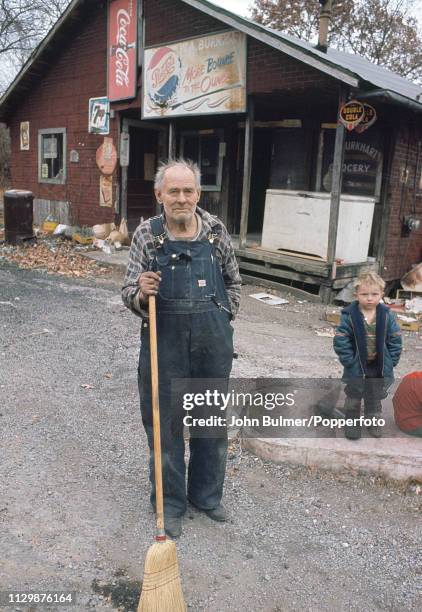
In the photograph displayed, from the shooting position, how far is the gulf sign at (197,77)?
31.7 feet

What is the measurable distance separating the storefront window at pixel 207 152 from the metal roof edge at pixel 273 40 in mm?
3205

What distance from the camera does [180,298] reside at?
276 centimetres

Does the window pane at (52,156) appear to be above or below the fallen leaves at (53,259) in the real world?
above

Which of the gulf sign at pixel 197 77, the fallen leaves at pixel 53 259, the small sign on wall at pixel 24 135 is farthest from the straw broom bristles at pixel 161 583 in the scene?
the small sign on wall at pixel 24 135

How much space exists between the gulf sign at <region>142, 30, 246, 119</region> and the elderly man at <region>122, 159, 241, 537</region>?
24.3 ft

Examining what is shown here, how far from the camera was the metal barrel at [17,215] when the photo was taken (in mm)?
12008

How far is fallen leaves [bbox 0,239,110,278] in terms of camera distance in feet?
34.6

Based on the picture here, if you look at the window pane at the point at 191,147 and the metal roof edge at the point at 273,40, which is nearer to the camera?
the metal roof edge at the point at 273,40

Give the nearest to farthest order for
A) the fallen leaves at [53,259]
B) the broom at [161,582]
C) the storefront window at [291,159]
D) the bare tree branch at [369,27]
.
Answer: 1. the broom at [161,582]
2. the fallen leaves at [53,259]
3. the storefront window at [291,159]
4. the bare tree branch at [369,27]

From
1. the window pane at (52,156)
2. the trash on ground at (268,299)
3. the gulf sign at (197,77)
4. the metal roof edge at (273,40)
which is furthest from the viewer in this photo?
the window pane at (52,156)

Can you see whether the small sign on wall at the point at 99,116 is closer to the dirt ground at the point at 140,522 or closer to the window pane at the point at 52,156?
the window pane at the point at 52,156

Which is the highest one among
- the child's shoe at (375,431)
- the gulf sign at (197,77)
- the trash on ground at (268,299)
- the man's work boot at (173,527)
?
the gulf sign at (197,77)

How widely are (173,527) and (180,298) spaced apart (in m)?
1.27

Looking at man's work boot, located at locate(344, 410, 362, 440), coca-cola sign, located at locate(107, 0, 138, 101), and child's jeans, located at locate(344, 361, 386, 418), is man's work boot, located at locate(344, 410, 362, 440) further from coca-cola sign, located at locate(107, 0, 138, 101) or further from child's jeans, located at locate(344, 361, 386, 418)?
coca-cola sign, located at locate(107, 0, 138, 101)
